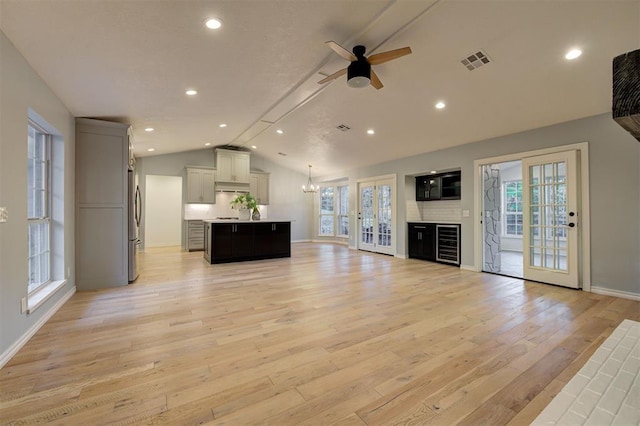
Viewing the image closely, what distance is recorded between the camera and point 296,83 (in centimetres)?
393

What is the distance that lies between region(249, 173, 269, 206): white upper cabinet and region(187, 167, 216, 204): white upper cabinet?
124cm

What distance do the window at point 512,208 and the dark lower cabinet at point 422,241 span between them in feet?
12.1

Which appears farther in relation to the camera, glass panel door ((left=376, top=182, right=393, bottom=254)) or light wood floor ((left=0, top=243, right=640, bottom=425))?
glass panel door ((left=376, top=182, right=393, bottom=254))

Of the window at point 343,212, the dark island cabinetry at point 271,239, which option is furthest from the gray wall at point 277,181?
the dark island cabinetry at point 271,239

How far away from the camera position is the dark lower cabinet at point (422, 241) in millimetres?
6281

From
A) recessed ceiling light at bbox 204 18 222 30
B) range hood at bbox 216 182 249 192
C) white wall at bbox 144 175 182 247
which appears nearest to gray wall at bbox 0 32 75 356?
recessed ceiling light at bbox 204 18 222 30

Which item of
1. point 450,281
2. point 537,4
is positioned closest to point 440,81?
point 537,4

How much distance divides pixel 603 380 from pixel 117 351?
344 cm

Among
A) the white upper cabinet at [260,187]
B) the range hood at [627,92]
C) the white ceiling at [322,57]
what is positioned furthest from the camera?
the white upper cabinet at [260,187]

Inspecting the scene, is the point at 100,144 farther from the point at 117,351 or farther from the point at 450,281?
the point at 450,281

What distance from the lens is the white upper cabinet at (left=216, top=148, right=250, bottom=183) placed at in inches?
334

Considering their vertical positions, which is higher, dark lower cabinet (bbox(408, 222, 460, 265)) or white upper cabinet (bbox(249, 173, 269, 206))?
white upper cabinet (bbox(249, 173, 269, 206))

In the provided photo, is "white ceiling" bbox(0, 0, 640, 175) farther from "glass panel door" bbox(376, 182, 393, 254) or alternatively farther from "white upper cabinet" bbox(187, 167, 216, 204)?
"white upper cabinet" bbox(187, 167, 216, 204)

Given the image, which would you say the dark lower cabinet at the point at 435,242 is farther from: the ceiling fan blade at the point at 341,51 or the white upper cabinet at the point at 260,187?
the white upper cabinet at the point at 260,187
